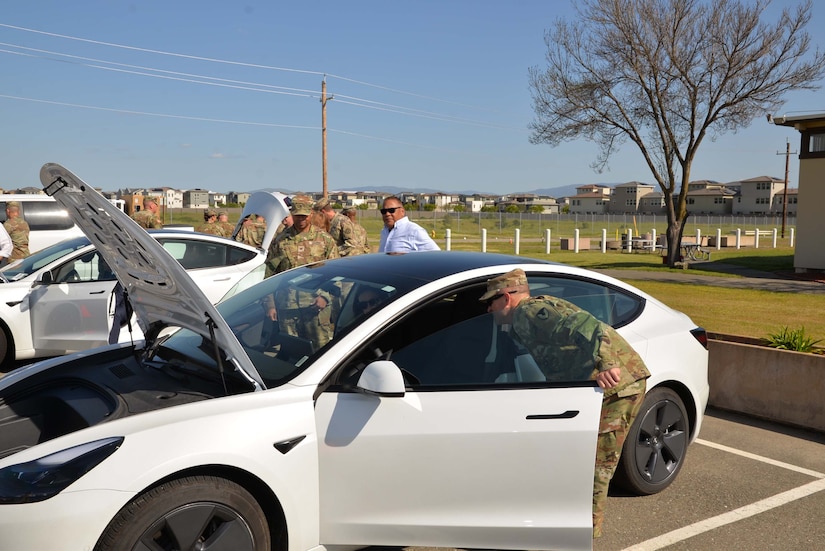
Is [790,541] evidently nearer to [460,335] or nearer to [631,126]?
[460,335]

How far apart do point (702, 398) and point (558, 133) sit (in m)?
21.9

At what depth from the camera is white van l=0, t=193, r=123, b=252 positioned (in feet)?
54.0

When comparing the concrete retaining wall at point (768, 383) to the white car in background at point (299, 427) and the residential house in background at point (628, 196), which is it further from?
the residential house in background at point (628, 196)

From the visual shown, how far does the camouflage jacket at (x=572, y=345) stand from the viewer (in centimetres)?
367

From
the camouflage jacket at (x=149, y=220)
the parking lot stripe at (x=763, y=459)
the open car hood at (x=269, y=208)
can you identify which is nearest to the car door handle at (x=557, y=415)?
the parking lot stripe at (x=763, y=459)

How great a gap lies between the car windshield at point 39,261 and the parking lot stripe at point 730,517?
6.61 meters

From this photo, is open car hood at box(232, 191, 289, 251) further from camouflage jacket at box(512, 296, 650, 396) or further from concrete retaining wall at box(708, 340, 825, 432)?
camouflage jacket at box(512, 296, 650, 396)

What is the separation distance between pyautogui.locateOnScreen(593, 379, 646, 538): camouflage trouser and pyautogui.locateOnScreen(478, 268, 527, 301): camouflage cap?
27.5 inches

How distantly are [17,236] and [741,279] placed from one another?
16.5 metres

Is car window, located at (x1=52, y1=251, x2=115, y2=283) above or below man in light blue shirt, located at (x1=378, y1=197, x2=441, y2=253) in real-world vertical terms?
below

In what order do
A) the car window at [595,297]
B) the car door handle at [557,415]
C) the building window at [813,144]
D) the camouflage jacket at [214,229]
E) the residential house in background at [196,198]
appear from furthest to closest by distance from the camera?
the residential house in background at [196,198], the building window at [813,144], the camouflage jacket at [214,229], the car window at [595,297], the car door handle at [557,415]

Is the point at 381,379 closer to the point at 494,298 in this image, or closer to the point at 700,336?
the point at 494,298

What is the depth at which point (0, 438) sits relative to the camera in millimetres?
3371

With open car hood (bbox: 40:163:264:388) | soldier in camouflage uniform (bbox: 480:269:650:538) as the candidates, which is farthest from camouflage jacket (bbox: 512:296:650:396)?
open car hood (bbox: 40:163:264:388)
